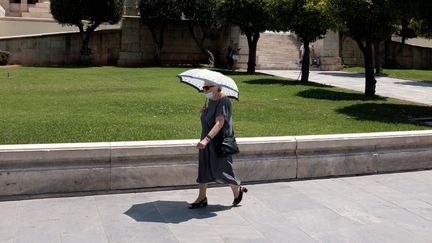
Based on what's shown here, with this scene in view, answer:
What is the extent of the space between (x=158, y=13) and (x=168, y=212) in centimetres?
2744

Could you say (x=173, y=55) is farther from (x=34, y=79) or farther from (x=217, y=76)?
(x=217, y=76)

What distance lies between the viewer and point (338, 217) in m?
6.00

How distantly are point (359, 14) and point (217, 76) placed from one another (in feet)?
37.1

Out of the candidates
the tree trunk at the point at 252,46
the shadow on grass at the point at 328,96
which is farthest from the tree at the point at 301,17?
the tree trunk at the point at 252,46

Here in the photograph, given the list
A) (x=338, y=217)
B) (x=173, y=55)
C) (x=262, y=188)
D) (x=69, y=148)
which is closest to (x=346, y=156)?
(x=262, y=188)

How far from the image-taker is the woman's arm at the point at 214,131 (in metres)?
5.81

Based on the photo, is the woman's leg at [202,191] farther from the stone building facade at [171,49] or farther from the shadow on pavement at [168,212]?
the stone building facade at [171,49]

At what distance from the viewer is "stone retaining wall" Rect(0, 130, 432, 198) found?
6320mm

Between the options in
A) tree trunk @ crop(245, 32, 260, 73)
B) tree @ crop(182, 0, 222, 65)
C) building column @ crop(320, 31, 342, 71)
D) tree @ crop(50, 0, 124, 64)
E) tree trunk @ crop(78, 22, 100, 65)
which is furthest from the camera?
building column @ crop(320, 31, 342, 71)

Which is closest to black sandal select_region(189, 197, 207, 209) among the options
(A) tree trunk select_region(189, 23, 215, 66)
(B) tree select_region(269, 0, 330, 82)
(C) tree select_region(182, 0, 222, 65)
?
(B) tree select_region(269, 0, 330, 82)

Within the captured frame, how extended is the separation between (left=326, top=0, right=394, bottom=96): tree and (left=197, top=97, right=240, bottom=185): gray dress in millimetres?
10341

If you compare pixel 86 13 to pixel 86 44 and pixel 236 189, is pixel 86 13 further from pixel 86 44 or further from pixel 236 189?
pixel 236 189

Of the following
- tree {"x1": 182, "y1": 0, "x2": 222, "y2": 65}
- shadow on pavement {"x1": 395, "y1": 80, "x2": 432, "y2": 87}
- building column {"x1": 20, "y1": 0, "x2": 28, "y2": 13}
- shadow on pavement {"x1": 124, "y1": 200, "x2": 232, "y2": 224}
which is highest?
building column {"x1": 20, "y1": 0, "x2": 28, "y2": 13}

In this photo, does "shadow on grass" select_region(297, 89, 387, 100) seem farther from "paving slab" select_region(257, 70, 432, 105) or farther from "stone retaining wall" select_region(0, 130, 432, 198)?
"stone retaining wall" select_region(0, 130, 432, 198)
